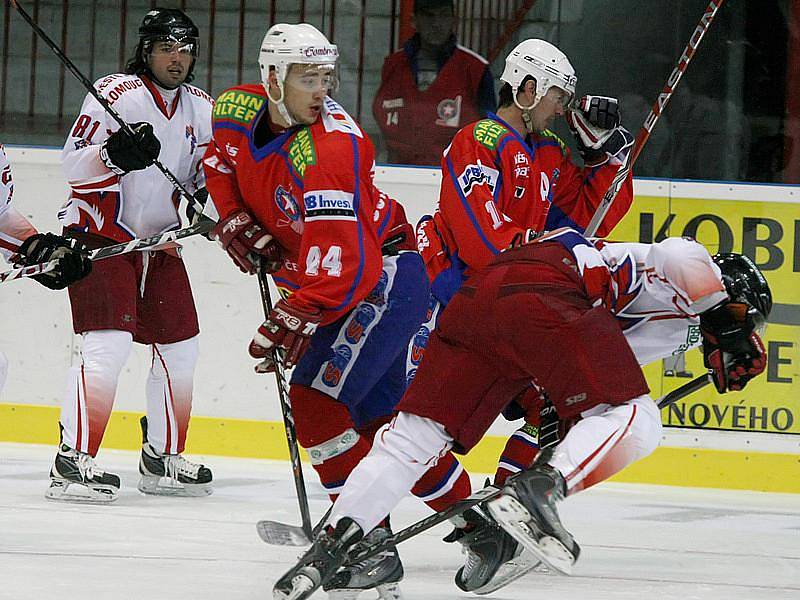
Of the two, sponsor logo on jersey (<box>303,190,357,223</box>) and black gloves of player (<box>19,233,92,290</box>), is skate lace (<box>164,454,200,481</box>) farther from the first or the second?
sponsor logo on jersey (<box>303,190,357,223</box>)

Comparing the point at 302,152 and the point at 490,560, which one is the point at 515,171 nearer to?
the point at 302,152

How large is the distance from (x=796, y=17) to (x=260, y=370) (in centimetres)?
277

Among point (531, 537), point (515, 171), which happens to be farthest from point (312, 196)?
point (515, 171)

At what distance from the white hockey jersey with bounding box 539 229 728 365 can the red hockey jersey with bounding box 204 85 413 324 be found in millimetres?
343

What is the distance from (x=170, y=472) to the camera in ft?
13.4

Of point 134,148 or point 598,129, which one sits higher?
point 598,129

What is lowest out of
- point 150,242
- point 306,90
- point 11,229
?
point 150,242

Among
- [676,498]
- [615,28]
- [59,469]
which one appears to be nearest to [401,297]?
[59,469]

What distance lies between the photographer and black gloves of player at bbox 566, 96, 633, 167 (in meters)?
3.69

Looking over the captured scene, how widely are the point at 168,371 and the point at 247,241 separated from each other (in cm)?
129

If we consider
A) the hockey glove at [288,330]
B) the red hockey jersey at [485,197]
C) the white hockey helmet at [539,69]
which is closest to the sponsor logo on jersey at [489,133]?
the red hockey jersey at [485,197]

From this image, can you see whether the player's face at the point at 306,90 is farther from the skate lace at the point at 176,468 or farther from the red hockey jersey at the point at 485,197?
the skate lace at the point at 176,468

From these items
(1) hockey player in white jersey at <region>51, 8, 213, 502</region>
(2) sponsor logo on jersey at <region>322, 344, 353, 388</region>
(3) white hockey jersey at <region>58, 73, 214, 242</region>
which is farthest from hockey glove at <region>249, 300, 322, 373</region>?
(3) white hockey jersey at <region>58, 73, 214, 242</region>

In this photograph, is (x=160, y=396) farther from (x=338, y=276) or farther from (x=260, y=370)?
(x=338, y=276)
